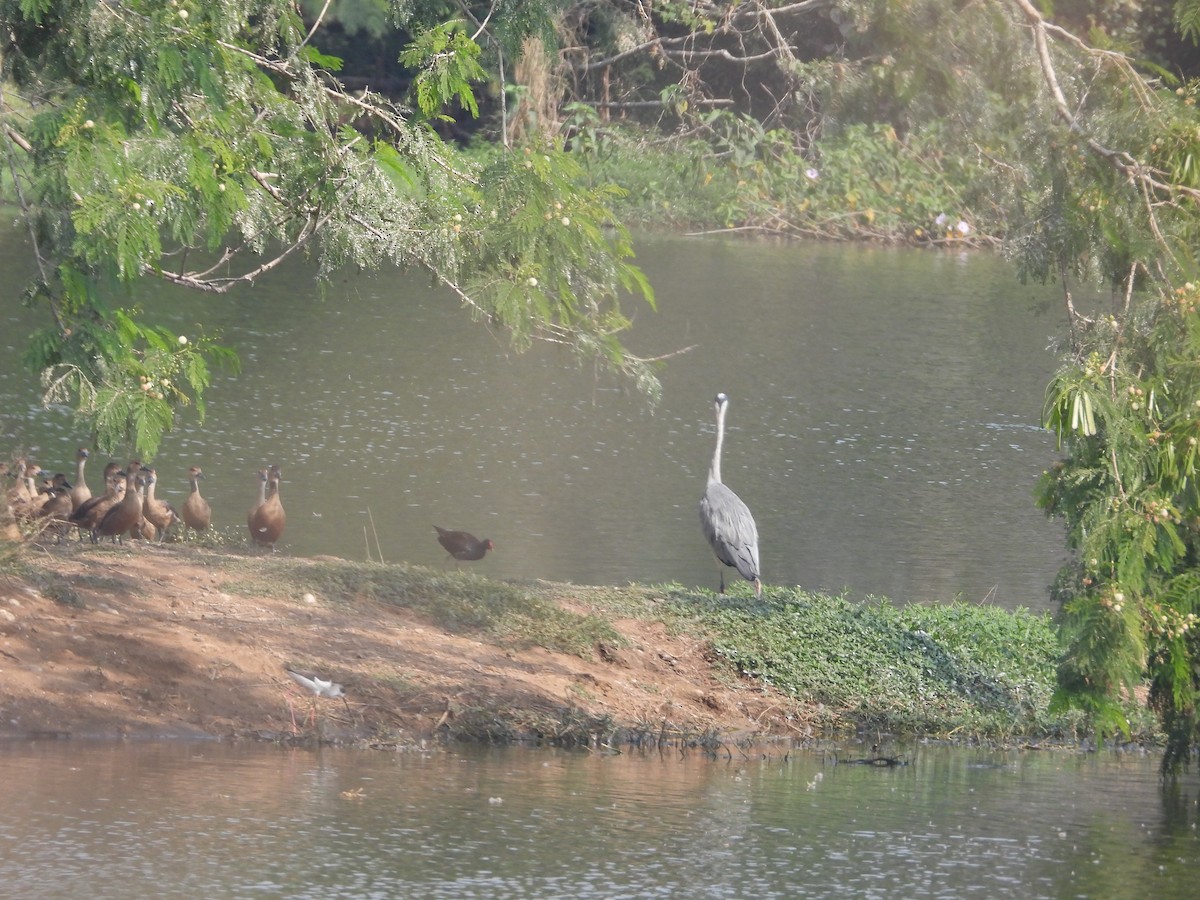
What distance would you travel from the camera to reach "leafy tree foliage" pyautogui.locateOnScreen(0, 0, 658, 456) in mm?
7801

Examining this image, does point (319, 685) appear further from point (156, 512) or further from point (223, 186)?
point (156, 512)

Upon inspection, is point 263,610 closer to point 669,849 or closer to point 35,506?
point 35,506

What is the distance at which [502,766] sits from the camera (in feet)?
28.4

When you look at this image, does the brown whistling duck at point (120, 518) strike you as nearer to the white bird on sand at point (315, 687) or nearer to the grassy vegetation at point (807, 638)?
the grassy vegetation at point (807, 638)

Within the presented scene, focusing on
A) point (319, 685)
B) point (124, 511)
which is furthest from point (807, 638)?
point (124, 511)

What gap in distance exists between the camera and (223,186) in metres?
8.19

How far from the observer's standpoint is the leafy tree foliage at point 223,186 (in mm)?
7801

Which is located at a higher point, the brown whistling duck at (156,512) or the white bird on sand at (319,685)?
the brown whistling duck at (156,512)

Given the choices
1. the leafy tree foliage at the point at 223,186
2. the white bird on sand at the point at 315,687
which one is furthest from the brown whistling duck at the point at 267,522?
the white bird on sand at the point at 315,687

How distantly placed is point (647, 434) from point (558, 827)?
12.3 metres

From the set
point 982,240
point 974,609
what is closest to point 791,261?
point 982,240

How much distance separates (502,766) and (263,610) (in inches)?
76.7

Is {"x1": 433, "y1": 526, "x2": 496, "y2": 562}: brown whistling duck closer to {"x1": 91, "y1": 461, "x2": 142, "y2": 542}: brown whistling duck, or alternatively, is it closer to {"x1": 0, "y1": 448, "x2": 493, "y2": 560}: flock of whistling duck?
{"x1": 0, "y1": 448, "x2": 493, "y2": 560}: flock of whistling duck

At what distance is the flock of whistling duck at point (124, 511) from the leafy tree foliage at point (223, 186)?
1.53 m
